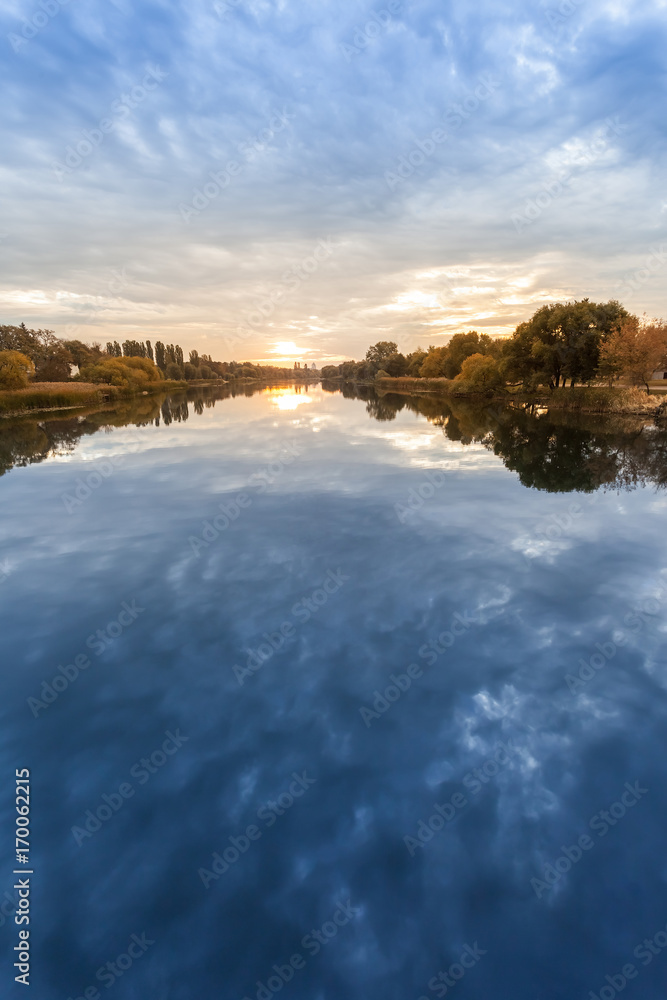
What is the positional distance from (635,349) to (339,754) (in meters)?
61.7

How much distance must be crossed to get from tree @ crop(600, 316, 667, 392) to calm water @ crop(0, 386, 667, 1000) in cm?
4495

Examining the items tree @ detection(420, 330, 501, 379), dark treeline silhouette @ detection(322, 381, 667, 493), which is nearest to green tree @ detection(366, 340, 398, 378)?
tree @ detection(420, 330, 501, 379)

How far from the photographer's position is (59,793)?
7.26 metres

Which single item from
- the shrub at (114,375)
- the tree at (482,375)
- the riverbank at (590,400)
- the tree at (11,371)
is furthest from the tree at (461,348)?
A: the tree at (11,371)

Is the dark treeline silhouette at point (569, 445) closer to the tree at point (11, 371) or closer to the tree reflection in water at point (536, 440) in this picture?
the tree reflection in water at point (536, 440)

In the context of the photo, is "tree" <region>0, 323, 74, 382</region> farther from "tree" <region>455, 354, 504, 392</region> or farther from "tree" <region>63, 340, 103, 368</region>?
"tree" <region>455, 354, 504, 392</region>

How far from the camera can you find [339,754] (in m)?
7.95

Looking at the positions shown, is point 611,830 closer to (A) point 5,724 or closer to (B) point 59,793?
(B) point 59,793

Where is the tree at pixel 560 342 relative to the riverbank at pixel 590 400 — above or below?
above

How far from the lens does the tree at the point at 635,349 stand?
52312 millimetres

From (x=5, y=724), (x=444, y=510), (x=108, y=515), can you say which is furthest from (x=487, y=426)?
(x=5, y=724)

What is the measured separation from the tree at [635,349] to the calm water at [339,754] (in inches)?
1769

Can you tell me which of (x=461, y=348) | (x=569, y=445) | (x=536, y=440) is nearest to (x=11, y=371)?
(x=536, y=440)

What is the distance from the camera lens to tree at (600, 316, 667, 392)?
172ft
